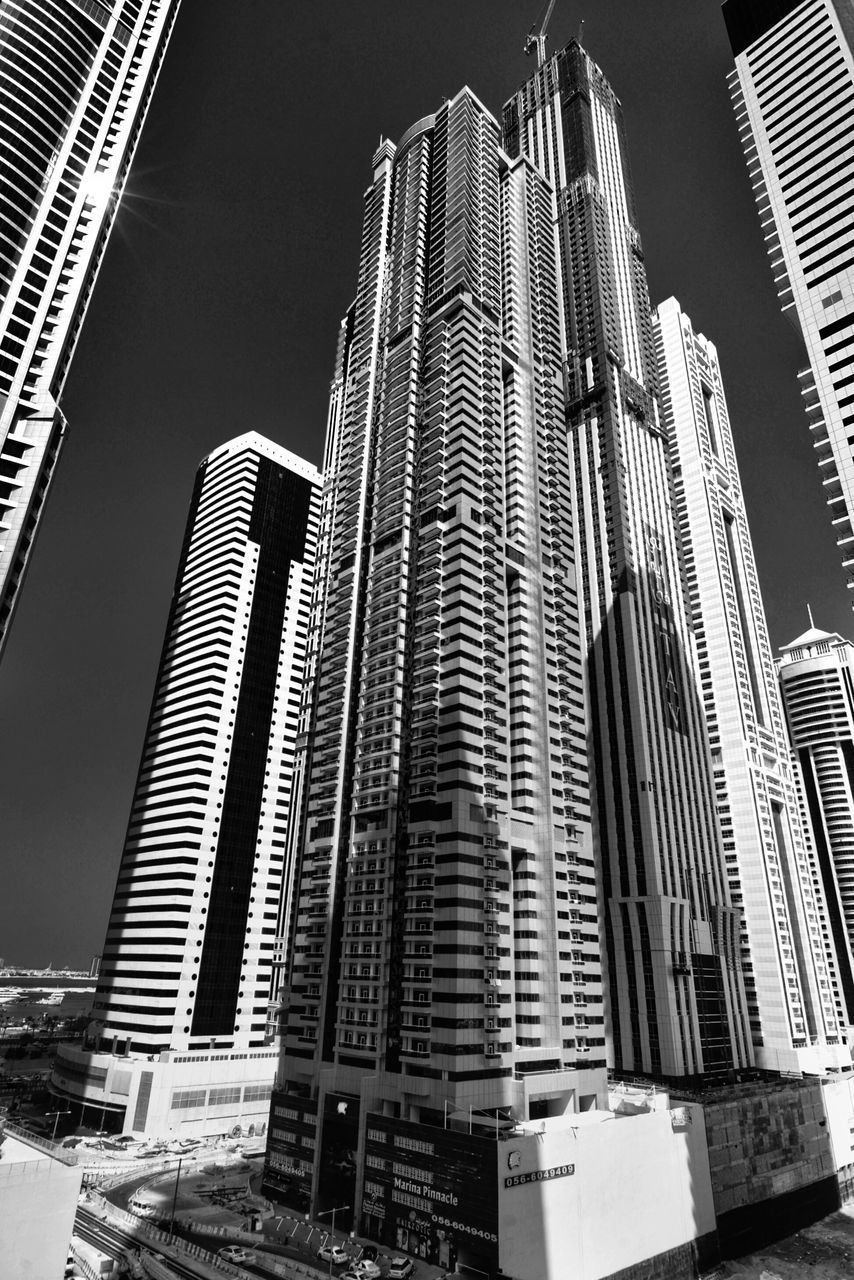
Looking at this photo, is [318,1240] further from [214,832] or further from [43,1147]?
[214,832]

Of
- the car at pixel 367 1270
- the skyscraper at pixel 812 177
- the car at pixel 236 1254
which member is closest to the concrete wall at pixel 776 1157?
the car at pixel 367 1270

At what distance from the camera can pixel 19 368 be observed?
9325cm

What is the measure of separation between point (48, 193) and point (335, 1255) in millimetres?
125664

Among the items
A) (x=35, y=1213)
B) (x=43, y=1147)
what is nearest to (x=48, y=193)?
(x=43, y=1147)

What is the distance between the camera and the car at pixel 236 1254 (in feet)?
229

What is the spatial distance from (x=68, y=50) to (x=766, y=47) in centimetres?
9239

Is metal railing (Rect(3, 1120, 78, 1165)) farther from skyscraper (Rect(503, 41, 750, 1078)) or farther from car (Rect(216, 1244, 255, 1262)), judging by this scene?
skyscraper (Rect(503, 41, 750, 1078))

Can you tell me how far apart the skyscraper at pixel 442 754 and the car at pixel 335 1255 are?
17.5 feet

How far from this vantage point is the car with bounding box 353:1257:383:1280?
219 feet

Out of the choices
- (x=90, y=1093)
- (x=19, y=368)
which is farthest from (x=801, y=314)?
(x=90, y=1093)

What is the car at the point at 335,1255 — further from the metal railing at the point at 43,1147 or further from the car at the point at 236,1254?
the metal railing at the point at 43,1147

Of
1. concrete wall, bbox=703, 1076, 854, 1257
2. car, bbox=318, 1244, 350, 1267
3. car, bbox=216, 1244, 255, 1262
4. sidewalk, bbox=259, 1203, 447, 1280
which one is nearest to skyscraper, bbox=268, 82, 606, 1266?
sidewalk, bbox=259, 1203, 447, 1280

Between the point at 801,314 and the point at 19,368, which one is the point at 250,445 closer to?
the point at 19,368

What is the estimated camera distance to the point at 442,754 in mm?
94812
